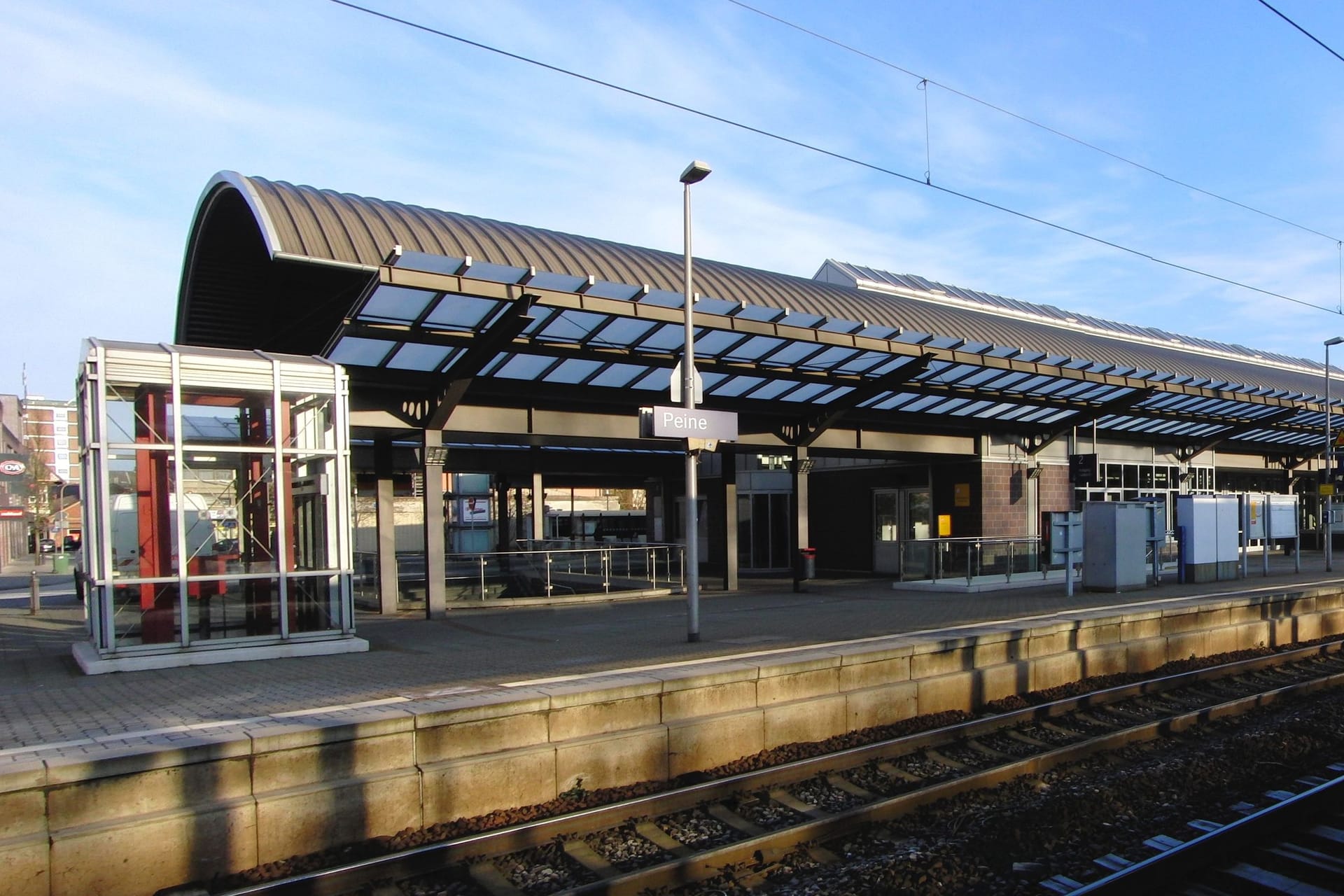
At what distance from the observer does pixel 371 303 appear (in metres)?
12.2

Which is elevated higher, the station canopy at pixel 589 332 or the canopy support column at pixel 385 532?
the station canopy at pixel 589 332

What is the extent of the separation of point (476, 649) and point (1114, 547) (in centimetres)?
1186

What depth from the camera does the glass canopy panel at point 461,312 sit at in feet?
41.3

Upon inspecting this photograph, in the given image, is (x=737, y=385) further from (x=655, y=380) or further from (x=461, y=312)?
(x=461, y=312)

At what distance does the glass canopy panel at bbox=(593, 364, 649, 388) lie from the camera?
1617 centimetres

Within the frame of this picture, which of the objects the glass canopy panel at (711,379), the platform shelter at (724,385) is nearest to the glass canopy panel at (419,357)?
the platform shelter at (724,385)

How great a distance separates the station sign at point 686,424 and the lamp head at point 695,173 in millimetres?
2730

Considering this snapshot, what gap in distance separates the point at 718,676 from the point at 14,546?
60.1 meters

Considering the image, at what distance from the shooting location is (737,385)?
57.9 ft

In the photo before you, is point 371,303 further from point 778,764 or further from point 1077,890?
point 1077,890

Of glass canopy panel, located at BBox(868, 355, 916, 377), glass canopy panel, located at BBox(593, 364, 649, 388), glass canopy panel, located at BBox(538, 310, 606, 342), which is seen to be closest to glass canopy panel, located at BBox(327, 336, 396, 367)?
glass canopy panel, located at BBox(538, 310, 606, 342)

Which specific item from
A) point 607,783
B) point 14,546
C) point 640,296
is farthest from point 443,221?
point 14,546

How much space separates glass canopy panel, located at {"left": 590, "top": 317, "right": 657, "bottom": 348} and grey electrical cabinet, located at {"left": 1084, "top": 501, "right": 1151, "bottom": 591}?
29.4 ft

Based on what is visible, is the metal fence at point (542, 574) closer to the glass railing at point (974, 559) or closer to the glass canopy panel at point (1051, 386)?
the glass railing at point (974, 559)
